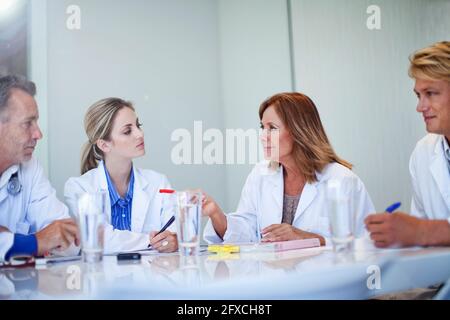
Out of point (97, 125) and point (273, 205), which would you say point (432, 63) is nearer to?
point (273, 205)

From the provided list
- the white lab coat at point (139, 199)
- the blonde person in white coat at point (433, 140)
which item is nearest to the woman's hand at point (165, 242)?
the white lab coat at point (139, 199)

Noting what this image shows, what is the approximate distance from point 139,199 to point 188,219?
2.16ft

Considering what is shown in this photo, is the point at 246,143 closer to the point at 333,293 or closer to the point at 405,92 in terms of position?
the point at 405,92

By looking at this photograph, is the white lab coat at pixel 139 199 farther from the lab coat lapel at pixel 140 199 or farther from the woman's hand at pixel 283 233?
the woman's hand at pixel 283 233

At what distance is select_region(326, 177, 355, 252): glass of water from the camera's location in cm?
135

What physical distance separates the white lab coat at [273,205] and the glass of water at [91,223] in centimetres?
73

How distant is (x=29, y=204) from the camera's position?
6.26ft

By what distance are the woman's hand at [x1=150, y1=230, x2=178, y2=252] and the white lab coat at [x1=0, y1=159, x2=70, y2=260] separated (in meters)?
0.32

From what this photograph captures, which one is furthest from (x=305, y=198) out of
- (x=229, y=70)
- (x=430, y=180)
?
(x=229, y=70)

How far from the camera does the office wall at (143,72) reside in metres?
2.01

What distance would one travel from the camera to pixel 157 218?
209 centimetres
